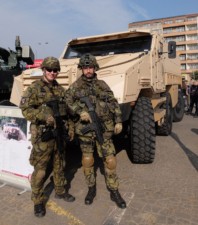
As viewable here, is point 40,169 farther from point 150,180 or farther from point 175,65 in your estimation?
point 175,65

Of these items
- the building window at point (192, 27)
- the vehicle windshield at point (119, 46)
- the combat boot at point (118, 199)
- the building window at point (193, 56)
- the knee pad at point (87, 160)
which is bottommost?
the combat boot at point (118, 199)

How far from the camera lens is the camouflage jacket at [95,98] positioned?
3.37m

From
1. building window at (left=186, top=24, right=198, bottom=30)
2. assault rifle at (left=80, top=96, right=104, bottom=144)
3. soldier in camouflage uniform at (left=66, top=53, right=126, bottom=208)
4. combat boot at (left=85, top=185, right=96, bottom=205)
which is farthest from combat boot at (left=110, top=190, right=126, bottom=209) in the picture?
building window at (left=186, top=24, right=198, bottom=30)

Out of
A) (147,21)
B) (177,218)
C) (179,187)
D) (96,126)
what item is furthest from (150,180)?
(147,21)

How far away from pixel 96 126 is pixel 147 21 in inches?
3054

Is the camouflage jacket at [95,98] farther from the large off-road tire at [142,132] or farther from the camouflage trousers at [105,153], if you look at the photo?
the large off-road tire at [142,132]

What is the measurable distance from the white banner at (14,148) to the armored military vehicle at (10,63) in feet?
9.60

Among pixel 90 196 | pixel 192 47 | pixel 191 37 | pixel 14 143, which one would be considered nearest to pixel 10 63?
pixel 14 143

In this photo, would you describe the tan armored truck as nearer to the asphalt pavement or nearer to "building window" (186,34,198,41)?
the asphalt pavement

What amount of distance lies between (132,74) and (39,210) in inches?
88.3

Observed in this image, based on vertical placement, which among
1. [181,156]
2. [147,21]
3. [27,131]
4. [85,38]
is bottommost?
[181,156]

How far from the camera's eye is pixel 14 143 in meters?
3.86

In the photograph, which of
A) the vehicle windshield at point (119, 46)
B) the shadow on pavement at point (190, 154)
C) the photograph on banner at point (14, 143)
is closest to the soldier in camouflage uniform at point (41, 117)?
the photograph on banner at point (14, 143)

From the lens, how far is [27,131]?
12.2 feet
